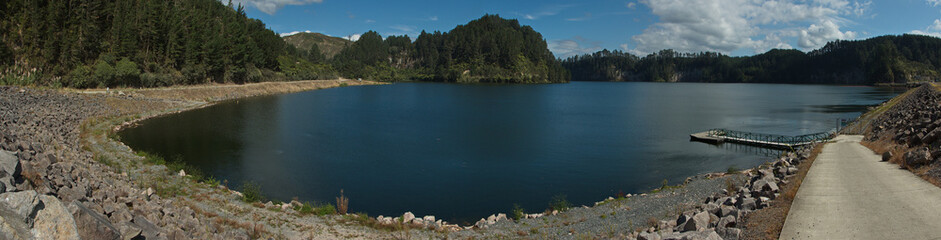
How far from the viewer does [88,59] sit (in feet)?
221

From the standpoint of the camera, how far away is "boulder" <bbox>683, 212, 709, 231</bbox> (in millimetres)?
11387

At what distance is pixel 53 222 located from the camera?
7395mm

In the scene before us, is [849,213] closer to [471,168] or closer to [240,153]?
[471,168]

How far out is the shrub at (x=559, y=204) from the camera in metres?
19.8

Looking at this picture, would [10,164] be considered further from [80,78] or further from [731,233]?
[80,78]

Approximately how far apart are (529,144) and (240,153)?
22334 mm

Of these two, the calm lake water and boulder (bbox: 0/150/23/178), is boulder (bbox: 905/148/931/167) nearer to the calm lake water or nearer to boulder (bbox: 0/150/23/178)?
the calm lake water

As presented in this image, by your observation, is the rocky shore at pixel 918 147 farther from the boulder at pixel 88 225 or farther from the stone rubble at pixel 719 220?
the boulder at pixel 88 225

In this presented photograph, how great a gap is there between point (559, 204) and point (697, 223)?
29.0ft

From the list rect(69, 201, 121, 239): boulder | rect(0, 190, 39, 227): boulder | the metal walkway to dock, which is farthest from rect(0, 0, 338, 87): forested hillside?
the metal walkway to dock

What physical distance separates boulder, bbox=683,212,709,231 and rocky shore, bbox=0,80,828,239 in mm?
32

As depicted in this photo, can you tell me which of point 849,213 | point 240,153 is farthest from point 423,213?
point 240,153

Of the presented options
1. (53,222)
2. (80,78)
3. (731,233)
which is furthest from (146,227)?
(80,78)

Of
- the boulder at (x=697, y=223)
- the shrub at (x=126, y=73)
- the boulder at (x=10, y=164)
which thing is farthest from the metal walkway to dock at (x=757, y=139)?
the shrub at (x=126, y=73)
